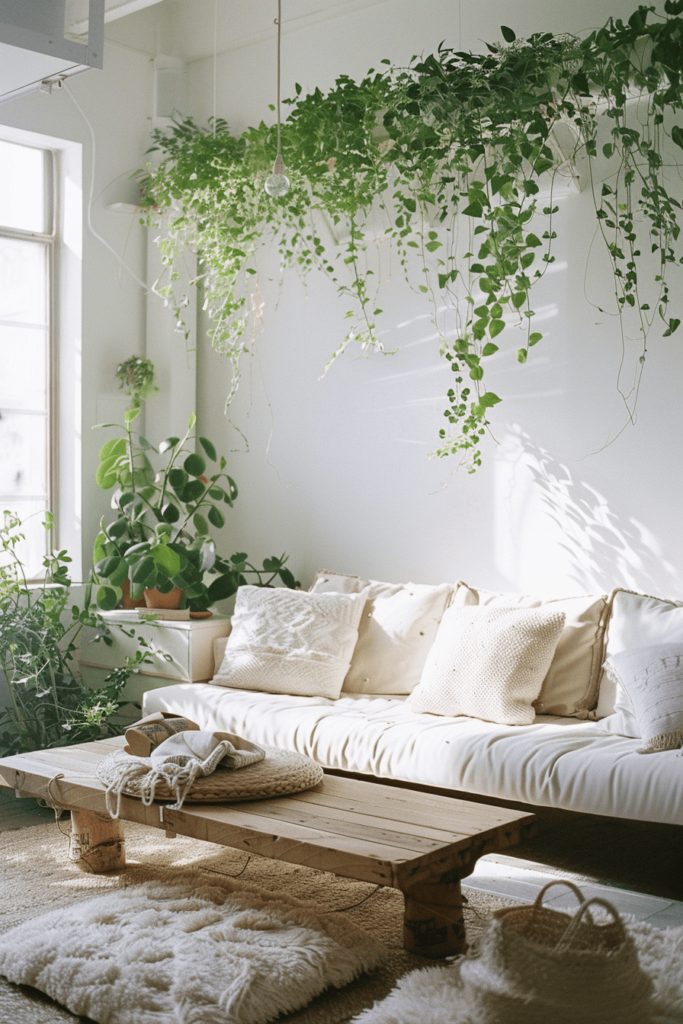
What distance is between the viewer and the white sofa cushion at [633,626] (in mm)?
3311

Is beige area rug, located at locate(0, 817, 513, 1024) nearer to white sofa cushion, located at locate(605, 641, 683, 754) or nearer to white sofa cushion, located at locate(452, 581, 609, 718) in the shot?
white sofa cushion, located at locate(605, 641, 683, 754)

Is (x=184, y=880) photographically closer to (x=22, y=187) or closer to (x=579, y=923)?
(x=579, y=923)

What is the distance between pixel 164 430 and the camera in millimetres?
5000

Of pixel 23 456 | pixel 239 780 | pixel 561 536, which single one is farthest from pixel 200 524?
pixel 239 780

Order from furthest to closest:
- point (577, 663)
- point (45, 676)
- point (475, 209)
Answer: point (45, 676) < point (577, 663) < point (475, 209)

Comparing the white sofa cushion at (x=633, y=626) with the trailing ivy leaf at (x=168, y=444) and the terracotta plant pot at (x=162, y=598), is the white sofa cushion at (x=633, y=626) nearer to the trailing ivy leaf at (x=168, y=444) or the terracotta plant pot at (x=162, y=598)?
the terracotta plant pot at (x=162, y=598)

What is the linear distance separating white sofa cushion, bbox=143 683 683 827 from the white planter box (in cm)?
19

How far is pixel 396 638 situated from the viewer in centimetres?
399

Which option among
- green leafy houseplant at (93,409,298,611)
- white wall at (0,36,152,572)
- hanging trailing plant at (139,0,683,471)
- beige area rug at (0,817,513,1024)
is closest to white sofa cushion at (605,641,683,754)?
beige area rug at (0,817,513,1024)

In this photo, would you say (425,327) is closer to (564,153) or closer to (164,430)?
(564,153)

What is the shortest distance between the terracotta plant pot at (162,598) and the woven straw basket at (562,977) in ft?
9.07

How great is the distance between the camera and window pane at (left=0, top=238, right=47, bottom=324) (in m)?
4.73

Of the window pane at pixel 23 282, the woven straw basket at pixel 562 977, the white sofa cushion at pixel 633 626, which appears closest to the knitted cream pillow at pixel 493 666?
the white sofa cushion at pixel 633 626

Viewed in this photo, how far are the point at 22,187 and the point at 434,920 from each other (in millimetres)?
3812
